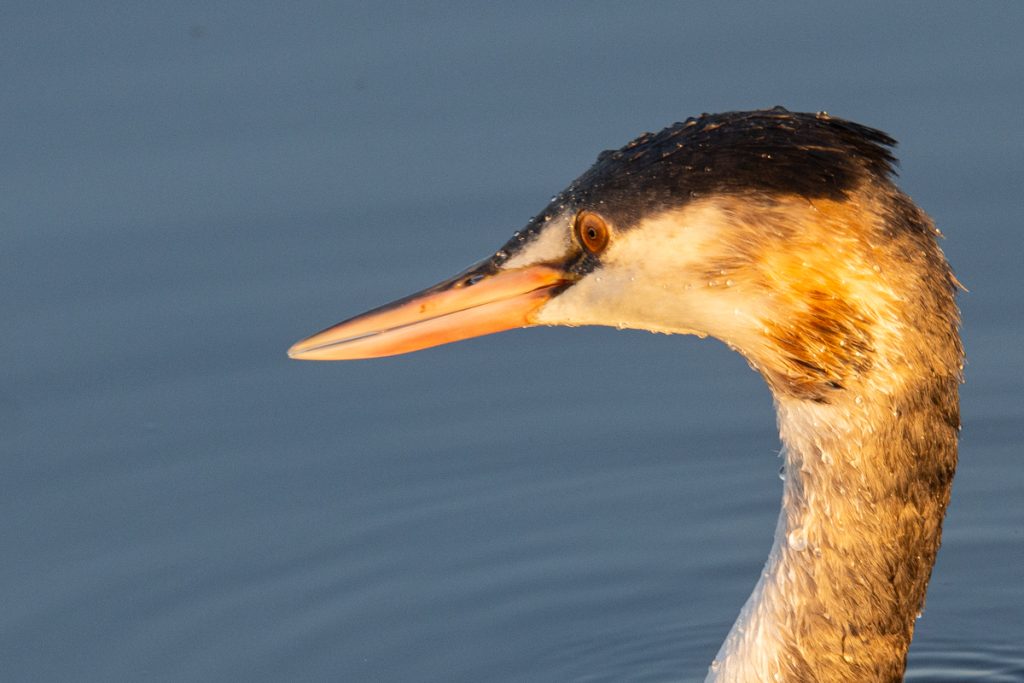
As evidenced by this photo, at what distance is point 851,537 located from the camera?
573 cm

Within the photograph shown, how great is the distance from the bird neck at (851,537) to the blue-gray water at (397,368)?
1.58 meters

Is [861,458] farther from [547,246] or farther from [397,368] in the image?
[397,368]

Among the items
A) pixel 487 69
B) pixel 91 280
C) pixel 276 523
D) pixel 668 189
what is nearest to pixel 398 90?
pixel 487 69

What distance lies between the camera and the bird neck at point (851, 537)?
5516mm

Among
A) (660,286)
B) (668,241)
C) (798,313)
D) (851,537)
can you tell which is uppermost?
(668,241)

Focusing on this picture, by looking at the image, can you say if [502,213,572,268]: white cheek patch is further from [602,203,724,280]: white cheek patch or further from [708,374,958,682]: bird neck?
[708,374,958,682]: bird neck

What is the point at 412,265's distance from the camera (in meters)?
8.50

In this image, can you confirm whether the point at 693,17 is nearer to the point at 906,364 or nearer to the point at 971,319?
the point at 971,319

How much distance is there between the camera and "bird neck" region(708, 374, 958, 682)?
5.52 metres

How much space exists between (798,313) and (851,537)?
2.37 ft

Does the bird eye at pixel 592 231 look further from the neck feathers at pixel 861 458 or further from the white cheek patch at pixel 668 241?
the neck feathers at pixel 861 458

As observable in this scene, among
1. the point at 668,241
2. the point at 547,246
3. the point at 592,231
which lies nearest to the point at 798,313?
the point at 668,241

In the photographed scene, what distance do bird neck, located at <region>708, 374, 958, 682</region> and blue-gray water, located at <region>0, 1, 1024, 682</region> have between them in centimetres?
158

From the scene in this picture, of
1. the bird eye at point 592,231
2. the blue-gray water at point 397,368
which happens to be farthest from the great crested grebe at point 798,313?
the blue-gray water at point 397,368
